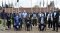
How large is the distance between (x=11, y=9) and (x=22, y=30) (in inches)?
23.0

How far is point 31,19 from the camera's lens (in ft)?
15.2

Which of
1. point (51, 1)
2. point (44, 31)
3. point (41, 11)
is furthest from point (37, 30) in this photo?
point (51, 1)

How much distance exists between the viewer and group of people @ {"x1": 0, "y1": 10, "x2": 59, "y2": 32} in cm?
460

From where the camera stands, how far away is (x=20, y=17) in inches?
183

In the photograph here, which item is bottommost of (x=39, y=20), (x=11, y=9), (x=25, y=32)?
(x=25, y=32)

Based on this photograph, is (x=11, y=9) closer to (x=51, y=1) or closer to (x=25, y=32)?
(x=25, y=32)

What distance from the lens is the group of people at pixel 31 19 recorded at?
4.60 m

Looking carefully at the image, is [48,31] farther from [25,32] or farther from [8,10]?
A: [8,10]

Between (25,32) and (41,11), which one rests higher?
(41,11)

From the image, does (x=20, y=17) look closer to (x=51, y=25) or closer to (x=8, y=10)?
(x=8, y=10)

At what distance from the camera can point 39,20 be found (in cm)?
465

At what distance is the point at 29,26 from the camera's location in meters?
4.64

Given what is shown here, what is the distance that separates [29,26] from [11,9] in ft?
2.00

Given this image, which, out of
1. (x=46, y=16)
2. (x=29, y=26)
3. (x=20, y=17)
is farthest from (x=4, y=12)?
(x=46, y=16)
